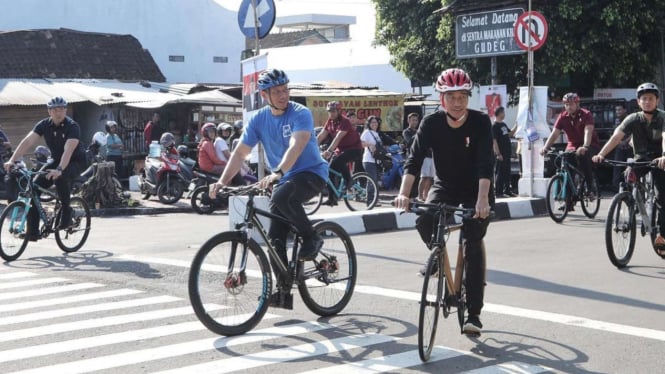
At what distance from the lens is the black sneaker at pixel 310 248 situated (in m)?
6.89

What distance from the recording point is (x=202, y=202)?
16.2m

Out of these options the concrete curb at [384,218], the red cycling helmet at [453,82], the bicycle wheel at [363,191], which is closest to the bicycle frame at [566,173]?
the concrete curb at [384,218]

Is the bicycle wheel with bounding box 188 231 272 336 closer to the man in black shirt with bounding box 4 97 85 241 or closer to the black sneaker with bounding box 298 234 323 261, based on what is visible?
the black sneaker with bounding box 298 234 323 261

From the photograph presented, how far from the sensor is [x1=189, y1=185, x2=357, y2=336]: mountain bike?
6363 millimetres

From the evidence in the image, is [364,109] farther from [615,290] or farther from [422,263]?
[615,290]

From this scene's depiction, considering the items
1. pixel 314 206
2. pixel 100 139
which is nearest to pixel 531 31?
pixel 314 206

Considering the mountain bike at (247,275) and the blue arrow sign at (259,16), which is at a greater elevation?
the blue arrow sign at (259,16)

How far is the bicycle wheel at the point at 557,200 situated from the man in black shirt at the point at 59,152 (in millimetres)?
6464

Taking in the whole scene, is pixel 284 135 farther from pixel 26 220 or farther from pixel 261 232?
pixel 26 220

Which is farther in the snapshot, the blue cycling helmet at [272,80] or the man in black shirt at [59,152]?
the man in black shirt at [59,152]

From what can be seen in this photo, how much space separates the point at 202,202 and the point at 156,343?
9.98m

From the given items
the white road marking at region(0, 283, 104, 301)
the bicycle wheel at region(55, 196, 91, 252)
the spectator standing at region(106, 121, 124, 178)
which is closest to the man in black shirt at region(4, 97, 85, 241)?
the bicycle wheel at region(55, 196, 91, 252)

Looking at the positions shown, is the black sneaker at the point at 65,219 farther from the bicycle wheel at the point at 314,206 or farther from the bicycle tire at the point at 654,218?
the bicycle tire at the point at 654,218

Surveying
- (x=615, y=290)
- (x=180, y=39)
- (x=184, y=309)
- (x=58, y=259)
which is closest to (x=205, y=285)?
(x=184, y=309)
